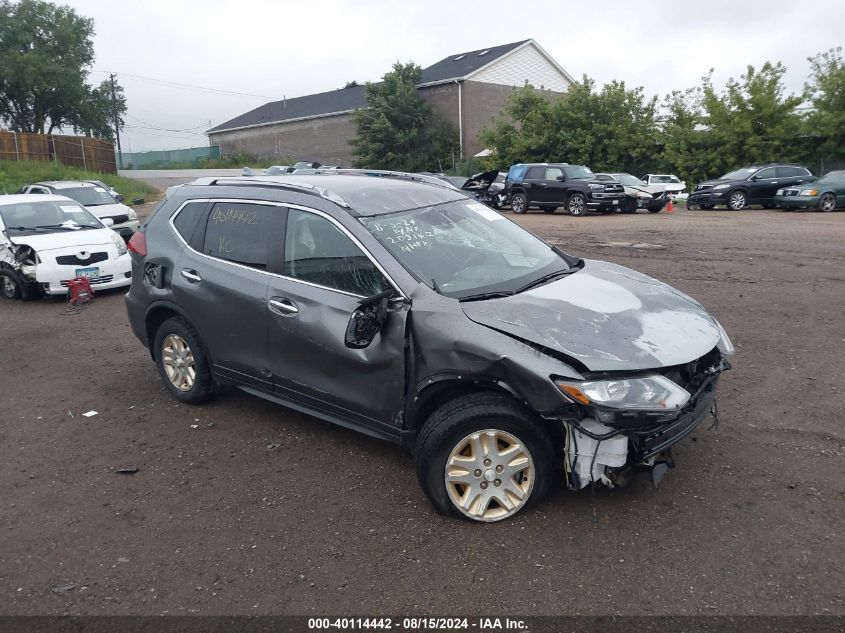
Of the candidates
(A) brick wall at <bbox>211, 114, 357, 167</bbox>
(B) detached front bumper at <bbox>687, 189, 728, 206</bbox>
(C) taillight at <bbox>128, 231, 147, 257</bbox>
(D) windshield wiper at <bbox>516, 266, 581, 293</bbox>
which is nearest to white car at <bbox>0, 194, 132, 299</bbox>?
(C) taillight at <bbox>128, 231, 147, 257</bbox>

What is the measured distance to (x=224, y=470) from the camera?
4.53 metres

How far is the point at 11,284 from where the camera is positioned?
10.4 m

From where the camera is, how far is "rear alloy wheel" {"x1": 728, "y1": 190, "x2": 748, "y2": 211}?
24312 mm

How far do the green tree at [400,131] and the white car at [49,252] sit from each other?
113ft

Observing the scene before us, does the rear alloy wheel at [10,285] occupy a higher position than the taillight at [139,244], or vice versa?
the taillight at [139,244]

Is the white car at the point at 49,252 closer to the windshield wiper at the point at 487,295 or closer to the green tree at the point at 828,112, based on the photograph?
the windshield wiper at the point at 487,295

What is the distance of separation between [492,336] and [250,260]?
206 centimetres

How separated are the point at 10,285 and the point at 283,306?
7.89 metres

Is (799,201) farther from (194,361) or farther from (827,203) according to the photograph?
(194,361)

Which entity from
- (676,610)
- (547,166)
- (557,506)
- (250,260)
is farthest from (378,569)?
(547,166)

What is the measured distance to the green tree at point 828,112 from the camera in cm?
2834

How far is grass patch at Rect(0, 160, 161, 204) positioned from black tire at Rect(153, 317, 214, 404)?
24445 millimetres

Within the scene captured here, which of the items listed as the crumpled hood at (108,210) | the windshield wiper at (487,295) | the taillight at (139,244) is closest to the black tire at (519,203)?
the crumpled hood at (108,210)

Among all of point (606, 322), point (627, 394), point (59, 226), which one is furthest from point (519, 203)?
point (627, 394)
